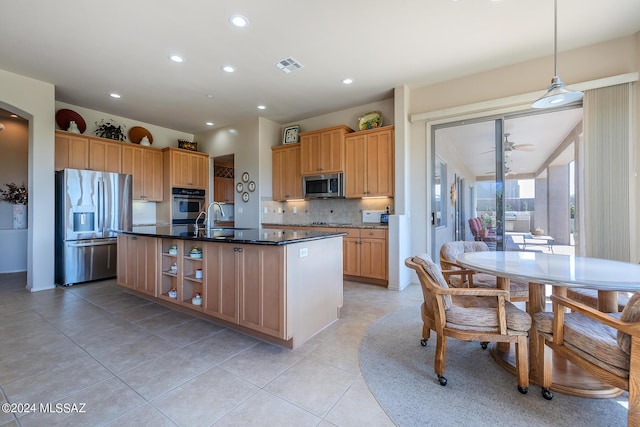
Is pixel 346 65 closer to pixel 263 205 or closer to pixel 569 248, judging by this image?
pixel 263 205

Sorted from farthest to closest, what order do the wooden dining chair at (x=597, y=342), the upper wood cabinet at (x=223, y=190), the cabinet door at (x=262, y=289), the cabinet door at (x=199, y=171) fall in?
1. the upper wood cabinet at (x=223, y=190)
2. the cabinet door at (x=199, y=171)
3. the cabinet door at (x=262, y=289)
4. the wooden dining chair at (x=597, y=342)

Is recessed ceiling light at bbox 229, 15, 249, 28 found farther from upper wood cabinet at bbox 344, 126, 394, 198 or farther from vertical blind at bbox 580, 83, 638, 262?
vertical blind at bbox 580, 83, 638, 262

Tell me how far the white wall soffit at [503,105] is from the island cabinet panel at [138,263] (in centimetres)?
410

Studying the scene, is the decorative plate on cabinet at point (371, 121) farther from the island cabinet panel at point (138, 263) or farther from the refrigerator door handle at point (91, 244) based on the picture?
the refrigerator door handle at point (91, 244)

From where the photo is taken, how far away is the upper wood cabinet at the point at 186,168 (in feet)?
18.9

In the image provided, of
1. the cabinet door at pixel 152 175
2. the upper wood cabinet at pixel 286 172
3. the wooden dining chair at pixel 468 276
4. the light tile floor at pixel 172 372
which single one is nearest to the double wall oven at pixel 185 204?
the cabinet door at pixel 152 175

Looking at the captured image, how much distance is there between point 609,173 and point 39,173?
727 cm

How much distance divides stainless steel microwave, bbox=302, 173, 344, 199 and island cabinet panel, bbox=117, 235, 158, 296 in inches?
108

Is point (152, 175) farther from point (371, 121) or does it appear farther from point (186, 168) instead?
point (371, 121)

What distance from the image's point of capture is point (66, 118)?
15.4ft

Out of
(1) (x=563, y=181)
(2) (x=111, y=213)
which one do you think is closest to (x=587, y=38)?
(1) (x=563, y=181)

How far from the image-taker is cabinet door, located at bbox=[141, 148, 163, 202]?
220 inches

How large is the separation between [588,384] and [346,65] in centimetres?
376

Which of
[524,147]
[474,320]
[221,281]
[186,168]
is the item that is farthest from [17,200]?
[524,147]
